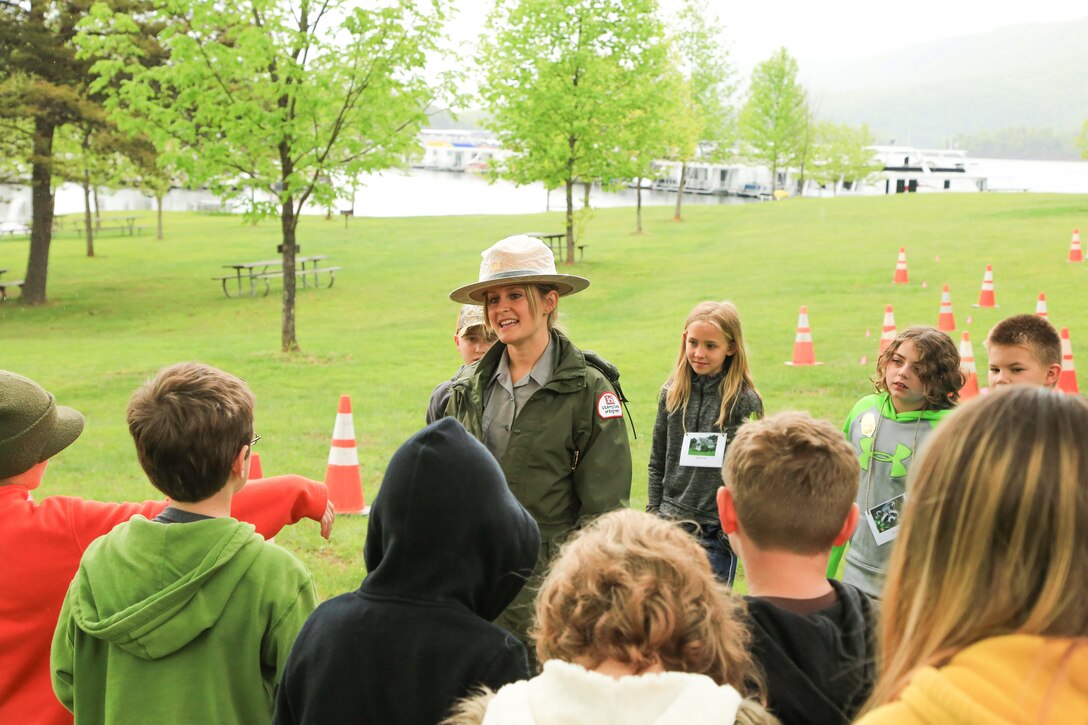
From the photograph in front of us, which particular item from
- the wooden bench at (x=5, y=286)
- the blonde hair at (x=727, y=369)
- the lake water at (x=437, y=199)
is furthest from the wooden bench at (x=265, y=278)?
the lake water at (x=437, y=199)

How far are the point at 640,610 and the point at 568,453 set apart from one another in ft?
6.49

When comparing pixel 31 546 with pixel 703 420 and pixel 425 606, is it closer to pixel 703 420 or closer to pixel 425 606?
pixel 425 606

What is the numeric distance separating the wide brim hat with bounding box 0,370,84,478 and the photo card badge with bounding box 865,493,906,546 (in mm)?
3236

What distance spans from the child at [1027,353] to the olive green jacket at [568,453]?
81.9 inches

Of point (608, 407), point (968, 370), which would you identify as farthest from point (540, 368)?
point (968, 370)

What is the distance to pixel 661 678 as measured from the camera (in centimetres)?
172

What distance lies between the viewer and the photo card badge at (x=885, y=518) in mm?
4297

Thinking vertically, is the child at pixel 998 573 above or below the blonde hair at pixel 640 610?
above

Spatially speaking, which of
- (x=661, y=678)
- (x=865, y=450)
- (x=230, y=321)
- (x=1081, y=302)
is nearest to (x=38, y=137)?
→ (x=230, y=321)

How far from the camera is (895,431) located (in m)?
4.42

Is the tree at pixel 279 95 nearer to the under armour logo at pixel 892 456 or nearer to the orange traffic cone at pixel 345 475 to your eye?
the orange traffic cone at pixel 345 475

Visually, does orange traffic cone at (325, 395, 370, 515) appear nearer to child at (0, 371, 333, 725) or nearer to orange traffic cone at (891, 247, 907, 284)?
child at (0, 371, 333, 725)

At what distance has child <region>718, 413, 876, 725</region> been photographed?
2215mm

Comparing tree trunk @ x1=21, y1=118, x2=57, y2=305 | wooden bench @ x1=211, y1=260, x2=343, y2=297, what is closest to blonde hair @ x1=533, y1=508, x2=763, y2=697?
wooden bench @ x1=211, y1=260, x2=343, y2=297
